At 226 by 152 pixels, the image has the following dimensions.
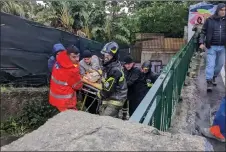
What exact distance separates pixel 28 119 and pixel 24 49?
1.51 metres

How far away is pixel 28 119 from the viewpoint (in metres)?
A: 4.61

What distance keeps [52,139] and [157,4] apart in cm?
1557

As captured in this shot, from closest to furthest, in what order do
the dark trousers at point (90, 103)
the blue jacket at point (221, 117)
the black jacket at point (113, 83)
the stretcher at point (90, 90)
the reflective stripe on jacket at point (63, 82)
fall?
the blue jacket at point (221, 117) < the reflective stripe on jacket at point (63, 82) < the black jacket at point (113, 83) < the stretcher at point (90, 90) < the dark trousers at point (90, 103)

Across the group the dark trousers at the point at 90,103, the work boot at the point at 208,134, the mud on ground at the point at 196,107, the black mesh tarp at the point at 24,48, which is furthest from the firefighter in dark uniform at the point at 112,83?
the work boot at the point at 208,134

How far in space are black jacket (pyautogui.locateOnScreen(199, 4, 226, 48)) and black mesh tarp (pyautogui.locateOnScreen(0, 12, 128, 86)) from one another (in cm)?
303

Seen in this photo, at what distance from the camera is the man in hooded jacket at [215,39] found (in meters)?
5.11

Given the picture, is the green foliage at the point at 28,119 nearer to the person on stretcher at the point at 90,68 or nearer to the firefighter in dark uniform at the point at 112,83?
the firefighter in dark uniform at the point at 112,83

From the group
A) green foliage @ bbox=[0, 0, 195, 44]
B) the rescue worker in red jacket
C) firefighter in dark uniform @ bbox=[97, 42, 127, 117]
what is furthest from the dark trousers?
green foliage @ bbox=[0, 0, 195, 44]

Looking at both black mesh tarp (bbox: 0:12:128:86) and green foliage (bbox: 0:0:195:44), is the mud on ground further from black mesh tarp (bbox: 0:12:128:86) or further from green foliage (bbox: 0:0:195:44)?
green foliage (bbox: 0:0:195:44)

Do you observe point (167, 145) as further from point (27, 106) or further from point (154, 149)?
point (27, 106)

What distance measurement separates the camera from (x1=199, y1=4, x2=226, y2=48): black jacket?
5121 mm

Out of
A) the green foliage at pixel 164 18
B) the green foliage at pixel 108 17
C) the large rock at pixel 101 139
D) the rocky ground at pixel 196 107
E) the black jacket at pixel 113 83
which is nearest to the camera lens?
the large rock at pixel 101 139

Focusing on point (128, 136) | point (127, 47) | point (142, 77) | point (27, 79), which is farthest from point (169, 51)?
point (128, 136)

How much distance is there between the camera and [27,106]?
483 cm
